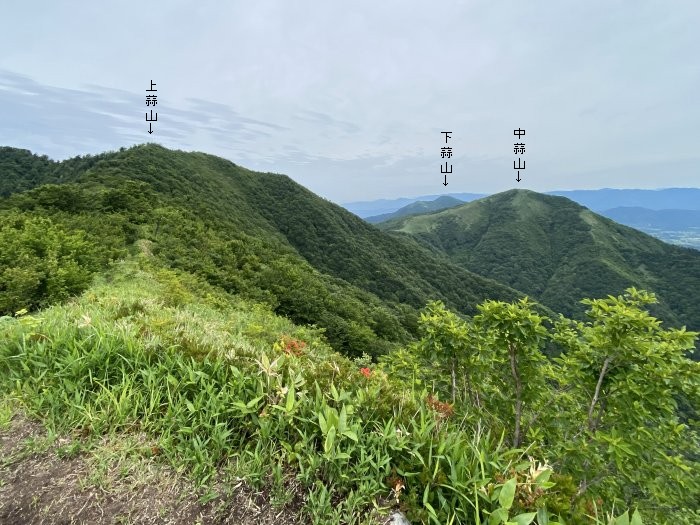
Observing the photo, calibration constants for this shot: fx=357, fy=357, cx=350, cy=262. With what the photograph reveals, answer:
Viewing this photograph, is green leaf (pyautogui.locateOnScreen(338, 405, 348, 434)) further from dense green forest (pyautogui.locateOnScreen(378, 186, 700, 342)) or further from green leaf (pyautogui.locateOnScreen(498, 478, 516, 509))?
dense green forest (pyautogui.locateOnScreen(378, 186, 700, 342))

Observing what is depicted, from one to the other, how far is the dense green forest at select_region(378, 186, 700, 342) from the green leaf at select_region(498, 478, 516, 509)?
135 m

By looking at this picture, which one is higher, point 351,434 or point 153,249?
point 153,249

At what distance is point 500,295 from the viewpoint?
319 ft

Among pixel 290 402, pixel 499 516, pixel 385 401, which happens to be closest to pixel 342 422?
pixel 290 402

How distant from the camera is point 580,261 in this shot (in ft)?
487

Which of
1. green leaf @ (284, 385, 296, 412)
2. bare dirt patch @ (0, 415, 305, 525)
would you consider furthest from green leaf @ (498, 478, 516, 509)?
green leaf @ (284, 385, 296, 412)

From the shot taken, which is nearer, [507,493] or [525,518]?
[525,518]

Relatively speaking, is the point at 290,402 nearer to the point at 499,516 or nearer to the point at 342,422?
the point at 342,422

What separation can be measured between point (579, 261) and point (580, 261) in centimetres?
41

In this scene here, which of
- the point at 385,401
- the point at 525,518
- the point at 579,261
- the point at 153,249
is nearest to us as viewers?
the point at 525,518

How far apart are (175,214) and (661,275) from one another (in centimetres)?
17894

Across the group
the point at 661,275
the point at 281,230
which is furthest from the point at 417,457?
the point at 661,275

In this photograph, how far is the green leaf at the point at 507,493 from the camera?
2170 mm

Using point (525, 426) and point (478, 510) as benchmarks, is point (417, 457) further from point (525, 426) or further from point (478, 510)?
point (525, 426)
